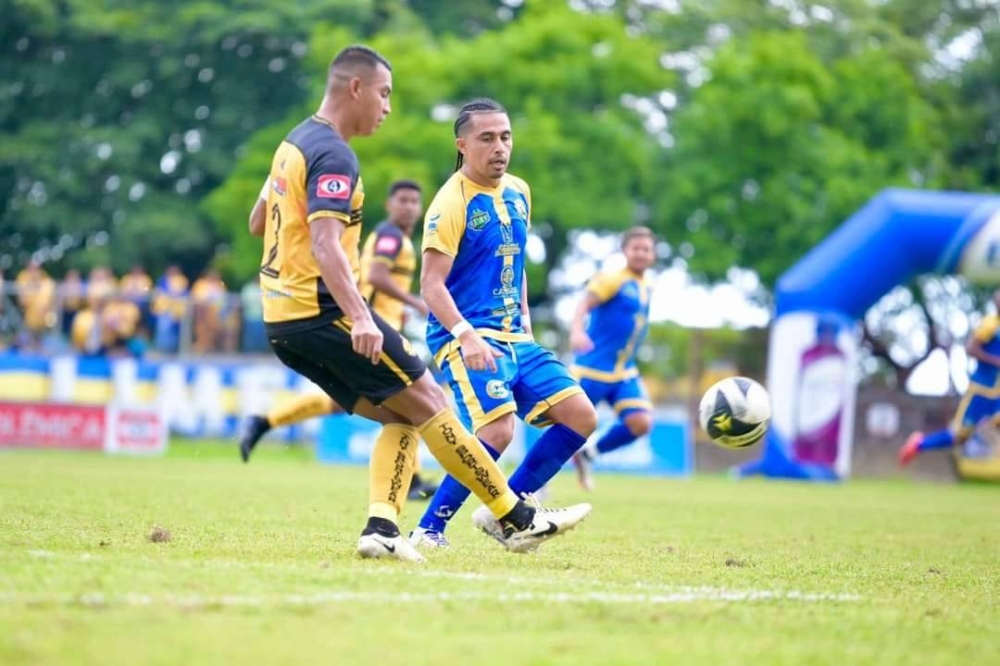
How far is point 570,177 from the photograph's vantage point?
35531 mm

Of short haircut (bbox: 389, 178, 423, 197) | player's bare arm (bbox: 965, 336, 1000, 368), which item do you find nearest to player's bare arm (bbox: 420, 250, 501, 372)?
short haircut (bbox: 389, 178, 423, 197)

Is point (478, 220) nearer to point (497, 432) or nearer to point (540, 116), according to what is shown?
point (497, 432)

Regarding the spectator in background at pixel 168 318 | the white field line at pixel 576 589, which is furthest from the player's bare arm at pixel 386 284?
the spectator in background at pixel 168 318

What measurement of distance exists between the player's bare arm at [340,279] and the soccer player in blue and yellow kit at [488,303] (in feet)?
3.90

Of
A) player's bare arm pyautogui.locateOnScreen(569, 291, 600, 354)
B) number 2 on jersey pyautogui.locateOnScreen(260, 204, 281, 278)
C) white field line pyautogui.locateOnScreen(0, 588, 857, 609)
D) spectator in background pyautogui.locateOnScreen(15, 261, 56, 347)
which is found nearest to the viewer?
white field line pyautogui.locateOnScreen(0, 588, 857, 609)

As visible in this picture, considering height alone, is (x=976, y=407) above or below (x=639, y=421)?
below

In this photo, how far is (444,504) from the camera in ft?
27.4

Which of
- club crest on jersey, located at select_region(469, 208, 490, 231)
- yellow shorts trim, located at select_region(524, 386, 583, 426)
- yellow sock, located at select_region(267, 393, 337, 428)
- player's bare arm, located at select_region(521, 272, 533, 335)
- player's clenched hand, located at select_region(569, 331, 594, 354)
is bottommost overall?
yellow sock, located at select_region(267, 393, 337, 428)

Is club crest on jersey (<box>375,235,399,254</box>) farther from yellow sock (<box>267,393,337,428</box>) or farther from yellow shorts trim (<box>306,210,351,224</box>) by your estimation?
yellow shorts trim (<box>306,210,351,224</box>)

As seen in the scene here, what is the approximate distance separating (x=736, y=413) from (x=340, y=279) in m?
4.16

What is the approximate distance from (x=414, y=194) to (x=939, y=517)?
19.4ft

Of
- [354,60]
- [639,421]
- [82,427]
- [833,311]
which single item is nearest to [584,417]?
[354,60]

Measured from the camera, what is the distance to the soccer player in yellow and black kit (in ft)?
22.4

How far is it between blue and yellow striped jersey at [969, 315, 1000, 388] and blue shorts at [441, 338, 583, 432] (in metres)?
13.3
